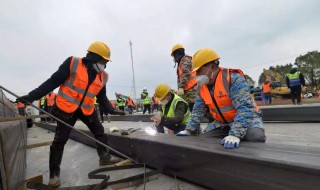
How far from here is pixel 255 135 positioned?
8.04 ft

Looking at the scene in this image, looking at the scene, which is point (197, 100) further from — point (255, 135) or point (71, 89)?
point (71, 89)

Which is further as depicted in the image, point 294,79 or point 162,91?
point 294,79

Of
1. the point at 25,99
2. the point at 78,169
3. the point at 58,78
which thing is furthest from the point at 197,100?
the point at 25,99

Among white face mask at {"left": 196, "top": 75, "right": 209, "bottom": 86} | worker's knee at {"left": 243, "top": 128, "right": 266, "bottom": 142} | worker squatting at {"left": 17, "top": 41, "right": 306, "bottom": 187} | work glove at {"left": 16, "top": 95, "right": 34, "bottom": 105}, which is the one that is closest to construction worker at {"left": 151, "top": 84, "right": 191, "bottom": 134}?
worker squatting at {"left": 17, "top": 41, "right": 306, "bottom": 187}

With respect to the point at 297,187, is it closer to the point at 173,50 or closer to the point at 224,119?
the point at 224,119

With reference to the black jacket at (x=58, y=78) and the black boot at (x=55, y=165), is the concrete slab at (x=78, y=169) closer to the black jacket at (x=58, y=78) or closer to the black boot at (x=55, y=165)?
the black boot at (x=55, y=165)

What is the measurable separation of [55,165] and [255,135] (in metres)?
2.21

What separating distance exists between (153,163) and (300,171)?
5.78ft

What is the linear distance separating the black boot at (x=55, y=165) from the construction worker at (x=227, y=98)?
1749 millimetres

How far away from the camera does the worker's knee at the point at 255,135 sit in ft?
7.97

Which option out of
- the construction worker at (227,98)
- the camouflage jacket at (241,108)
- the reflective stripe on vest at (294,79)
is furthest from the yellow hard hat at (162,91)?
the reflective stripe on vest at (294,79)

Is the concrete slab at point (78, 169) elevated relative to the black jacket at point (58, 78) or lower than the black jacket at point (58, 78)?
lower

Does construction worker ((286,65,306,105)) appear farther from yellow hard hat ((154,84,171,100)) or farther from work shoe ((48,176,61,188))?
work shoe ((48,176,61,188))

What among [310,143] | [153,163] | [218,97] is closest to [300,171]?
[218,97]
